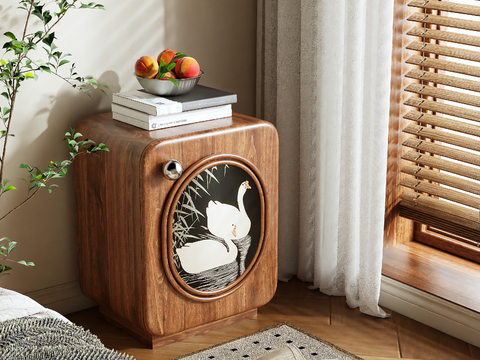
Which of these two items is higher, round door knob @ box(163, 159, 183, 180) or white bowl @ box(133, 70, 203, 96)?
white bowl @ box(133, 70, 203, 96)

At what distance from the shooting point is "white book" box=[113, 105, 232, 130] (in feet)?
5.77

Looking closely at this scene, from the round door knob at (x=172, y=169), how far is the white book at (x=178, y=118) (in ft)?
0.47

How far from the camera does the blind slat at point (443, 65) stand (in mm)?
1914

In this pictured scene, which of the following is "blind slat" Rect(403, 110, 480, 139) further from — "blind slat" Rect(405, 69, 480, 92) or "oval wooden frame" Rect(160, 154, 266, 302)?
"oval wooden frame" Rect(160, 154, 266, 302)

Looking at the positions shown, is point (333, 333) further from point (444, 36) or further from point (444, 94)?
point (444, 36)

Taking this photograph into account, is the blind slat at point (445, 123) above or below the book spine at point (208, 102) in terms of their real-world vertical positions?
below

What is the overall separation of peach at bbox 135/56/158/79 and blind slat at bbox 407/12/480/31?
88cm

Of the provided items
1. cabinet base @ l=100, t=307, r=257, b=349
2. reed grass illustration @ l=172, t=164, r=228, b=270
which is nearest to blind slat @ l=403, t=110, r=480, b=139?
reed grass illustration @ l=172, t=164, r=228, b=270

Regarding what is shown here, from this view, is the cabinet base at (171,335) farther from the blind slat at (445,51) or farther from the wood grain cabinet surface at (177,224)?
the blind slat at (445,51)

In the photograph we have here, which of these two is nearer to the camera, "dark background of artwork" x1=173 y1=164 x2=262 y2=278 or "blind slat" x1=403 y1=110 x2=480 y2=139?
"dark background of artwork" x1=173 y1=164 x2=262 y2=278

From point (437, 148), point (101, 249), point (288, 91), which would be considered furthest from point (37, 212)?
point (437, 148)

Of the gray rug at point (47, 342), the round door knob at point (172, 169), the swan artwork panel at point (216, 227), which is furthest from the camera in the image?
the swan artwork panel at point (216, 227)

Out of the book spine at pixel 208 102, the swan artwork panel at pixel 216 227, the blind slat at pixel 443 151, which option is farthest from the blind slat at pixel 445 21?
the swan artwork panel at pixel 216 227

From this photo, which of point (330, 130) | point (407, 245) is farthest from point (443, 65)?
point (407, 245)
